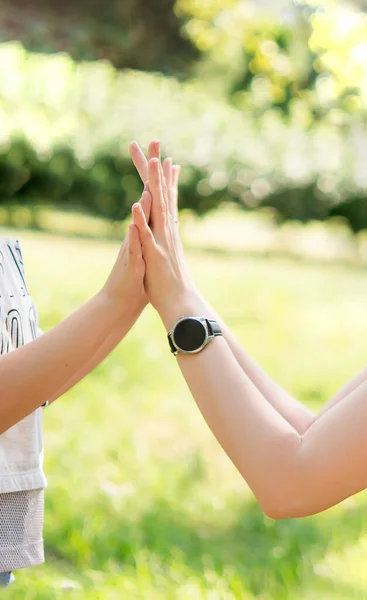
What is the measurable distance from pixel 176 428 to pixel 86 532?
4.53 feet

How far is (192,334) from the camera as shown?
1.44 meters

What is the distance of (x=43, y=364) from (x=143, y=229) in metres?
0.34

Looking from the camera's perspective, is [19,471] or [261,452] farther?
[19,471]

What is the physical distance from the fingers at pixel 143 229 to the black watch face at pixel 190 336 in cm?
20

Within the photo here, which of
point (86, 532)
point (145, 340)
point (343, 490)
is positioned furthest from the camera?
point (145, 340)

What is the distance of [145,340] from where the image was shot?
5441 mm

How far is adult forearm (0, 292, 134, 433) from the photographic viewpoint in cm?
138

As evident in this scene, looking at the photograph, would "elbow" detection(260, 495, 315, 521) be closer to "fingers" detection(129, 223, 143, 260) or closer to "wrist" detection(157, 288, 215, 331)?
"wrist" detection(157, 288, 215, 331)

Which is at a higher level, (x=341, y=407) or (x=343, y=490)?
(x=341, y=407)

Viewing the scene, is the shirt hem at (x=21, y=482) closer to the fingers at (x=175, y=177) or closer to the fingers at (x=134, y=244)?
the fingers at (x=134, y=244)

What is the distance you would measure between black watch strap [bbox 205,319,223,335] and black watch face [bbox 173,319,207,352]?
0.01 meters

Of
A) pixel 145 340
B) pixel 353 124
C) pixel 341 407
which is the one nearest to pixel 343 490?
pixel 341 407

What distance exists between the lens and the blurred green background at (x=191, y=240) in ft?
9.89

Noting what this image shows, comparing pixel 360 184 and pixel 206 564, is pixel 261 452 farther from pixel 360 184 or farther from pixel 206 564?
pixel 360 184
